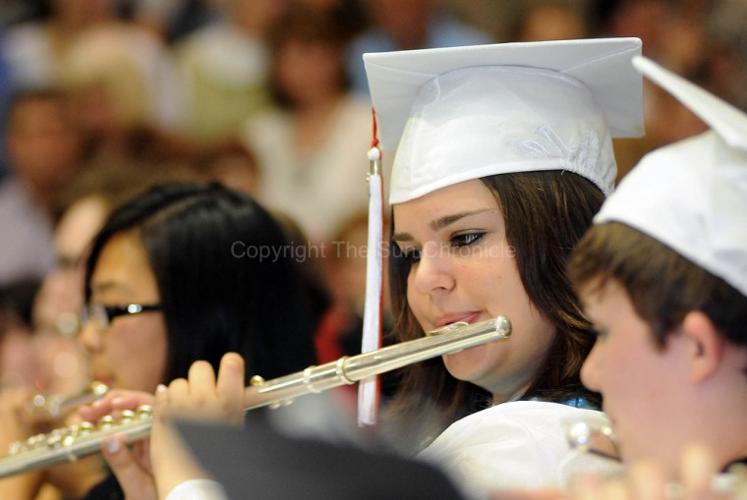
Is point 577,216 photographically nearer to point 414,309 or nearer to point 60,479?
point 414,309

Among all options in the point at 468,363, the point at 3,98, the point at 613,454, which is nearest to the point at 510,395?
the point at 468,363

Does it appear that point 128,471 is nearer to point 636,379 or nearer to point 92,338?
point 92,338

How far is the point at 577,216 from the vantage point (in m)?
1.96

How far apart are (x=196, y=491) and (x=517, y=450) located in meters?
0.51

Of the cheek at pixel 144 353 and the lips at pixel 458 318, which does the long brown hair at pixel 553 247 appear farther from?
the cheek at pixel 144 353

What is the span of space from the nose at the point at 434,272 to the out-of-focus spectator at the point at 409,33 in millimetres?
2493

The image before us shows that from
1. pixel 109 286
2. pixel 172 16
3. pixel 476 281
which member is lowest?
pixel 109 286

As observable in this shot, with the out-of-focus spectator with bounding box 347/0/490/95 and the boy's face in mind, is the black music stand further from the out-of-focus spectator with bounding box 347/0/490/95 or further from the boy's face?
the out-of-focus spectator with bounding box 347/0/490/95

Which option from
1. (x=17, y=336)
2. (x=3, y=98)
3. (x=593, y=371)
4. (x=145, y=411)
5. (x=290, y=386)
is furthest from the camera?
(x=3, y=98)

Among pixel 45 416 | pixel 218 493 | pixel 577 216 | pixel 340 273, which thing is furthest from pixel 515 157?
pixel 340 273

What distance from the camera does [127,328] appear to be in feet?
8.14

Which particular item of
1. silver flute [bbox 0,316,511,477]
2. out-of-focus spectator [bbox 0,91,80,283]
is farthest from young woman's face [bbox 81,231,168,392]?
out-of-focus spectator [bbox 0,91,80,283]

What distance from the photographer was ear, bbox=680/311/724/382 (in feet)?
4.42

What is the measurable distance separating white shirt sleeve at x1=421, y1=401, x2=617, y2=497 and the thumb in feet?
2.16
